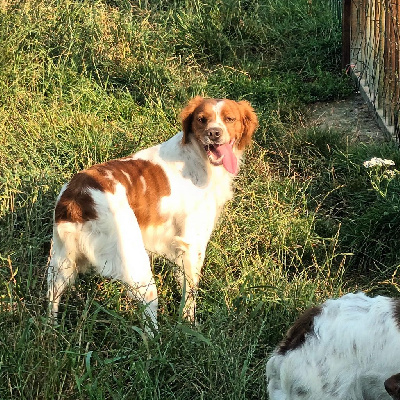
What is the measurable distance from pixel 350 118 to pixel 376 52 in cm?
65

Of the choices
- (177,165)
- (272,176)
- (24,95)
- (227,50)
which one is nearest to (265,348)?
(177,165)

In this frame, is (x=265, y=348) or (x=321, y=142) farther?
(x=321, y=142)

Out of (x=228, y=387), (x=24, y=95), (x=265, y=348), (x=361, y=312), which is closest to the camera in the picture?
(x=361, y=312)

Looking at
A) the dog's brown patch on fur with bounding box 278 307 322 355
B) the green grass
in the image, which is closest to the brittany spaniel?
the dog's brown patch on fur with bounding box 278 307 322 355

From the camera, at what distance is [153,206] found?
13.9ft

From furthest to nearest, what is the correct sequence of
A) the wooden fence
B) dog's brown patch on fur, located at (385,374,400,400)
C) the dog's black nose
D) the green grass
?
the wooden fence
the dog's black nose
the green grass
dog's brown patch on fur, located at (385,374,400,400)

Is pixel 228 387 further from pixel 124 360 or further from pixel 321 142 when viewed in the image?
pixel 321 142

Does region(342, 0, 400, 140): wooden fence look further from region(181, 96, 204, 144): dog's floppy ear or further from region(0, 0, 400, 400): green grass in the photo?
region(181, 96, 204, 144): dog's floppy ear

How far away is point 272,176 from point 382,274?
4.90 feet

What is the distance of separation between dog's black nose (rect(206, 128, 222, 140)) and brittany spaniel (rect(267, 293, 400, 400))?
186cm

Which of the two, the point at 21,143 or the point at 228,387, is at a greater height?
the point at 21,143

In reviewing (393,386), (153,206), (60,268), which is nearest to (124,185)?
(153,206)

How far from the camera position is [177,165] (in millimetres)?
4406

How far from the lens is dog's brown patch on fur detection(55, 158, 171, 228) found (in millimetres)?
3740
